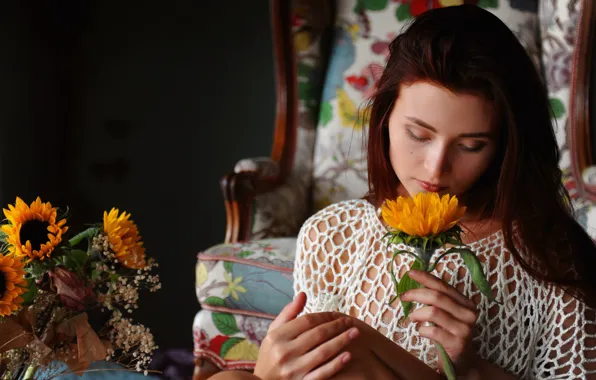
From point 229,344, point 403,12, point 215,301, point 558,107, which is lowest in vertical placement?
point 229,344

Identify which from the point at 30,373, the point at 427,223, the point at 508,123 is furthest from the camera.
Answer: the point at 508,123

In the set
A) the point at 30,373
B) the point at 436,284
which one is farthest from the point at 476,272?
the point at 30,373

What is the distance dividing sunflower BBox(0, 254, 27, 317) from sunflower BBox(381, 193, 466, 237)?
0.42 metres

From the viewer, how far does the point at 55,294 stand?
0.86 meters

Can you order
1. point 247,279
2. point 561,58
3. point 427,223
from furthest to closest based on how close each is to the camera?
point 561,58 → point 247,279 → point 427,223

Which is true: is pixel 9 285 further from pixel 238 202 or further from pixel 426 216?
pixel 238 202

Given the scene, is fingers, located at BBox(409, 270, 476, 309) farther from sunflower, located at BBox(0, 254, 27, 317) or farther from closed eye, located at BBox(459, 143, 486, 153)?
sunflower, located at BBox(0, 254, 27, 317)

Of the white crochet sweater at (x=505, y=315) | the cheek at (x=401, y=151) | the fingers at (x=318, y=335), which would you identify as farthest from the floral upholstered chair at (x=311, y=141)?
the fingers at (x=318, y=335)

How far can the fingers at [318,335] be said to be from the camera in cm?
94

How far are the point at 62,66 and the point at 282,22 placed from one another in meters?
0.91

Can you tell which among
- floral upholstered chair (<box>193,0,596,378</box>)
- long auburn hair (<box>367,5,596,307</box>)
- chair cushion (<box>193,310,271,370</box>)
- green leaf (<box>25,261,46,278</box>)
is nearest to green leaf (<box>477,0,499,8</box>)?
floral upholstered chair (<box>193,0,596,378</box>)

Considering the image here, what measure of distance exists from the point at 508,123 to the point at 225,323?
3.94ft

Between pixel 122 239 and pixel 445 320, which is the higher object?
pixel 122 239

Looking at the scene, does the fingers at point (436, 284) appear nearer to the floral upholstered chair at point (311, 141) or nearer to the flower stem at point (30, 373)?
the flower stem at point (30, 373)
